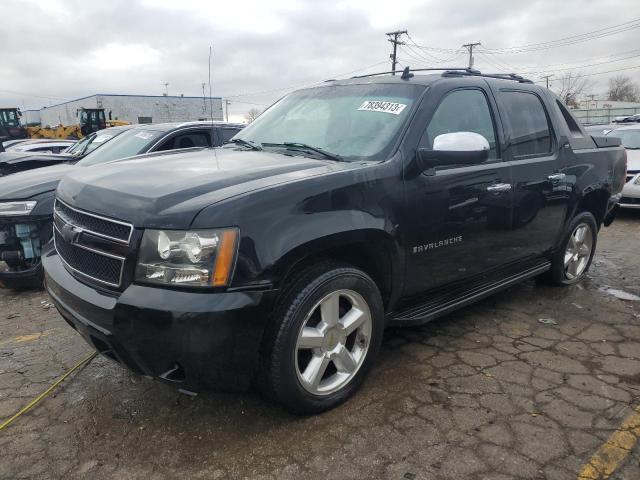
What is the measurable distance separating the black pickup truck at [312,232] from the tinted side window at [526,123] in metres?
0.02

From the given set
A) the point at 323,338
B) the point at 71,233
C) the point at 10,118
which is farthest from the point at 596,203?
the point at 10,118

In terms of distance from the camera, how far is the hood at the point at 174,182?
232 cm

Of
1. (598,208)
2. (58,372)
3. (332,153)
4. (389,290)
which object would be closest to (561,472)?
(389,290)

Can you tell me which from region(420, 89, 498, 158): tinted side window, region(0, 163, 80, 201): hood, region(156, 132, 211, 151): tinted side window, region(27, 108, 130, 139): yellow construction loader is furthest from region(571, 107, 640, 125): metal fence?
region(0, 163, 80, 201): hood

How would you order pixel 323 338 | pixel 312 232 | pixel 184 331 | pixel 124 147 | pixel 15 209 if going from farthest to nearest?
pixel 124 147, pixel 15 209, pixel 323 338, pixel 312 232, pixel 184 331

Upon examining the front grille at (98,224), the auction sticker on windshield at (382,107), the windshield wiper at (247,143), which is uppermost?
the auction sticker on windshield at (382,107)

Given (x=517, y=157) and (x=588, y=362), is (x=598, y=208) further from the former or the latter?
(x=588, y=362)

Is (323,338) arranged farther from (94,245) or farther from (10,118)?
(10,118)

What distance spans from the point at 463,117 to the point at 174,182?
201cm

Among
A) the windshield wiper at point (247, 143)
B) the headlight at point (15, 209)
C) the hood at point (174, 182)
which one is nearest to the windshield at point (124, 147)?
the headlight at point (15, 209)

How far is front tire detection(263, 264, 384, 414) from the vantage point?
2.46m

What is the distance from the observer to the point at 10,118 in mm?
29141

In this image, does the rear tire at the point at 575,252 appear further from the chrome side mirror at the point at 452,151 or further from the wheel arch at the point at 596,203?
the chrome side mirror at the point at 452,151

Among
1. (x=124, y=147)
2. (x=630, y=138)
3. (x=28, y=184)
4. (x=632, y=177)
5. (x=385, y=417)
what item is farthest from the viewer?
(x=630, y=138)
